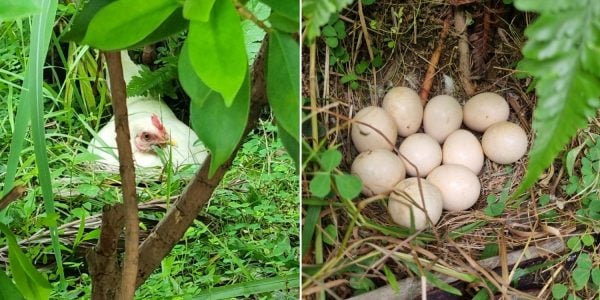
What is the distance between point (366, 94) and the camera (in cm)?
35

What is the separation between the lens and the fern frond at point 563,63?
21 centimetres

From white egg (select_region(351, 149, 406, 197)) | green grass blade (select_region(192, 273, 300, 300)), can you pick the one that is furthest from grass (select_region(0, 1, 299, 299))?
white egg (select_region(351, 149, 406, 197))

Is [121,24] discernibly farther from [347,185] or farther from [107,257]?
[107,257]

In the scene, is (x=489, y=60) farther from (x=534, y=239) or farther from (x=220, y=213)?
(x=220, y=213)

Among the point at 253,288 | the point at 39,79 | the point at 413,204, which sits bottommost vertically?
the point at 253,288

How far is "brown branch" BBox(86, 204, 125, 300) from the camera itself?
18.1 inches

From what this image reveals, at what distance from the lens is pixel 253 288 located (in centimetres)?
57

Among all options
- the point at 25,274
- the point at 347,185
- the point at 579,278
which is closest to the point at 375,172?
the point at 347,185

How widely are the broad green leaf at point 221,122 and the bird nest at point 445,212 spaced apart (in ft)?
0.10

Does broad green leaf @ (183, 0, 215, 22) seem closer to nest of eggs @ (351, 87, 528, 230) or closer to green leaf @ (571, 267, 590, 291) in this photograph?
nest of eggs @ (351, 87, 528, 230)

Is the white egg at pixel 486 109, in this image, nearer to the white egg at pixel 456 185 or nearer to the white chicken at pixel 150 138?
the white egg at pixel 456 185

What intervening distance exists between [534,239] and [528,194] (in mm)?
30

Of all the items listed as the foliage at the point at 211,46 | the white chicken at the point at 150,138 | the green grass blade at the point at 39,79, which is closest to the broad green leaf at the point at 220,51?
the foliage at the point at 211,46

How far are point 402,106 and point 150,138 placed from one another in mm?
347
